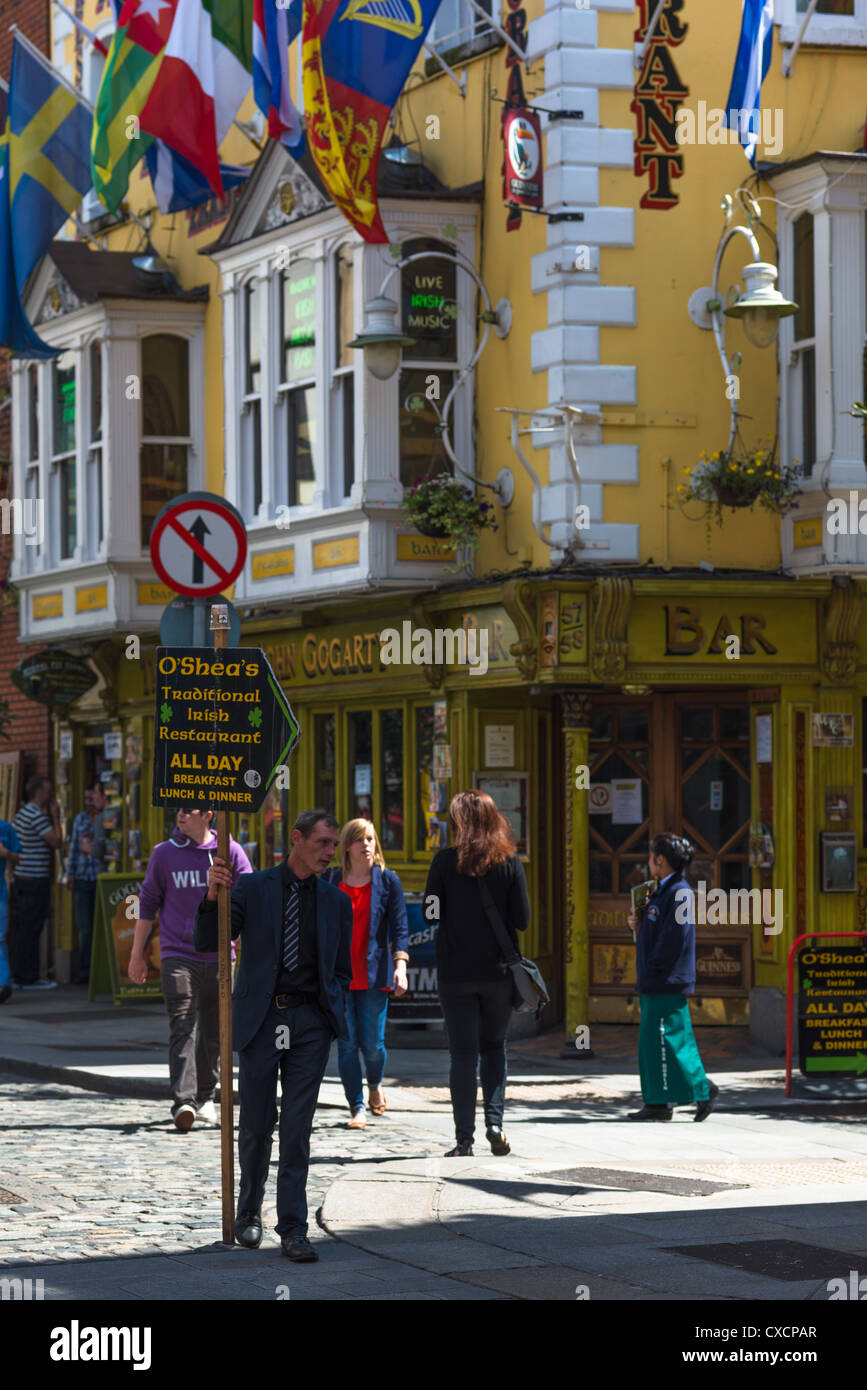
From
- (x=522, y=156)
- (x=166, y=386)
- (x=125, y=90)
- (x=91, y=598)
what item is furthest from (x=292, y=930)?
(x=166, y=386)

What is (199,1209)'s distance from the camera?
9.81m

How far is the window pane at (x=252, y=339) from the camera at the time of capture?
789 inches

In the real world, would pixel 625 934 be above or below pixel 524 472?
below

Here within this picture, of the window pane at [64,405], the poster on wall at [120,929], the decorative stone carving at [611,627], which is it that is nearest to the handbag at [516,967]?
the decorative stone carving at [611,627]

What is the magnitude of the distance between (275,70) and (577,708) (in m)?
5.62

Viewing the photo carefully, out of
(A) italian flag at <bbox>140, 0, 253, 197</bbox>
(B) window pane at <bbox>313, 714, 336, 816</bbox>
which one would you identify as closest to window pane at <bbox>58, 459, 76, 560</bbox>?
(B) window pane at <bbox>313, 714, 336, 816</bbox>

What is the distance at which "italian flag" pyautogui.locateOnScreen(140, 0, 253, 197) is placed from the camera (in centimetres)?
1772

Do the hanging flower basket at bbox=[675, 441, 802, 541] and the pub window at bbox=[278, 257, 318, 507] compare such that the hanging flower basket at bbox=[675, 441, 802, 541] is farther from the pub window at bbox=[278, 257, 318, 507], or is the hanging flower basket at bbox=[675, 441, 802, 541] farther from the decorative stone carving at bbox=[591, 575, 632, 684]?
the pub window at bbox=[278, 257, 318, 507]

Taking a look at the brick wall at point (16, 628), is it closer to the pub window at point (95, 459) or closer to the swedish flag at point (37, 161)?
the pub window at point (95, 459)

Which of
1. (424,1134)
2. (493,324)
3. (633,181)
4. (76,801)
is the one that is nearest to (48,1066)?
(424,1134)

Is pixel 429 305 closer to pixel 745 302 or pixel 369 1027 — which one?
pixel 745 302

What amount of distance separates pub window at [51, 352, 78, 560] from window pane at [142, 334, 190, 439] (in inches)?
50.7
